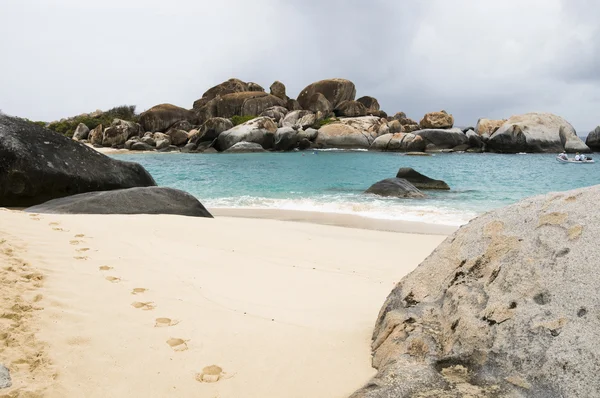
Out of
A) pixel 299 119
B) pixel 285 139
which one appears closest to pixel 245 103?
pixel 299 119

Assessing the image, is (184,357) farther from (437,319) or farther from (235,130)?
(235,130)

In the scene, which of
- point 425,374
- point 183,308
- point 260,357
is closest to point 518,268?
point 425,374

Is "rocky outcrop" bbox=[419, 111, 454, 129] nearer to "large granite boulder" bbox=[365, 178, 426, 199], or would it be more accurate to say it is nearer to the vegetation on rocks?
"large granite boulder" bbox=[365, 178, 426, 199]

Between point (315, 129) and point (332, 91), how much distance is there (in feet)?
38.2

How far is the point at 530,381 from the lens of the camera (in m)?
1.66

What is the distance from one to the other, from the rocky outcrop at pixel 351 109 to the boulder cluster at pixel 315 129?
13 cm

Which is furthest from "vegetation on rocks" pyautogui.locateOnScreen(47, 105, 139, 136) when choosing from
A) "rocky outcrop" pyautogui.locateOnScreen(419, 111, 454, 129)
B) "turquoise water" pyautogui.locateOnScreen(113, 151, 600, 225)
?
"turquoise water" pyautogui.locateOnScreen(113, 151, 600, 225)

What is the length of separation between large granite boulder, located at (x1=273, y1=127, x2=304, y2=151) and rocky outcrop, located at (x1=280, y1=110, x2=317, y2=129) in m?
5.56

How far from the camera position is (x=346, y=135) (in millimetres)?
45875

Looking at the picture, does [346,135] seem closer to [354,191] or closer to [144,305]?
[354,191]

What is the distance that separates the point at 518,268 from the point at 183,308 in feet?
7.25

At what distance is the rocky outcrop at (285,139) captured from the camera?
43.1 metres

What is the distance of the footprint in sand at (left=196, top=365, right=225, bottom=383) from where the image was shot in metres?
2.16

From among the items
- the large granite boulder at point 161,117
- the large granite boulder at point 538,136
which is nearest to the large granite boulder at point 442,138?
the large granite boulder at point 538,136
